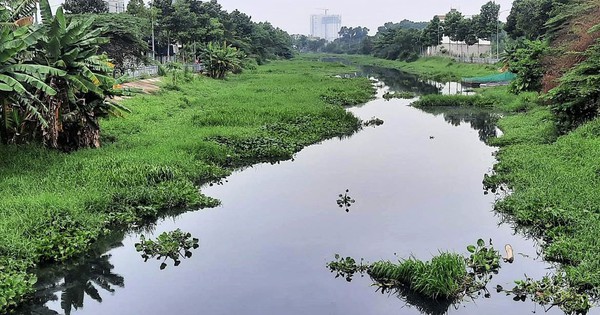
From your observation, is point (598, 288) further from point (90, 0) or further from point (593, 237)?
point (90, 0)

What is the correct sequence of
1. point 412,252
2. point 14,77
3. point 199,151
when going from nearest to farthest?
point 412,252
point 14,77
point 199,151

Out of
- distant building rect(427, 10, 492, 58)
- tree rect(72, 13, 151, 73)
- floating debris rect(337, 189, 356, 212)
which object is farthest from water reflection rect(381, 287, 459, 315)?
distant building rect(427, 10, 492, 58)

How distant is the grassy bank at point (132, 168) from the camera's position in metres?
9.97

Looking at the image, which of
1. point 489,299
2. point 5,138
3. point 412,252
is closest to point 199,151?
point 5,138

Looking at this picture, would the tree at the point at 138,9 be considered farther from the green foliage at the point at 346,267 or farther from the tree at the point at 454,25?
the green foliage at the point at 346,267

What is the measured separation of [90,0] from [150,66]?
17.3 m

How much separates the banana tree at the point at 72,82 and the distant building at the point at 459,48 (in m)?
67.2

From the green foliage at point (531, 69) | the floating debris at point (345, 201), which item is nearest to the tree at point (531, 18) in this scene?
the green foliage at point (531, 69)

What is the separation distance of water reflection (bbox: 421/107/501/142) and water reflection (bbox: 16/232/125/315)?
55.7 feet

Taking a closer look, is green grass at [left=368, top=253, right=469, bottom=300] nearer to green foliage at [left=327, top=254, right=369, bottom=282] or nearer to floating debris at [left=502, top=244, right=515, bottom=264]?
green foliage at [left=327, top=254, right=369, bottom=282]

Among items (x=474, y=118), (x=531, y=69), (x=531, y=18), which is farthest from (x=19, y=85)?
(x=531, y=18)

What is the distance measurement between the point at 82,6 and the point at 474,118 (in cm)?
3961

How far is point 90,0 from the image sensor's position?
51.4m

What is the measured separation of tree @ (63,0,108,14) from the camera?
165ft
